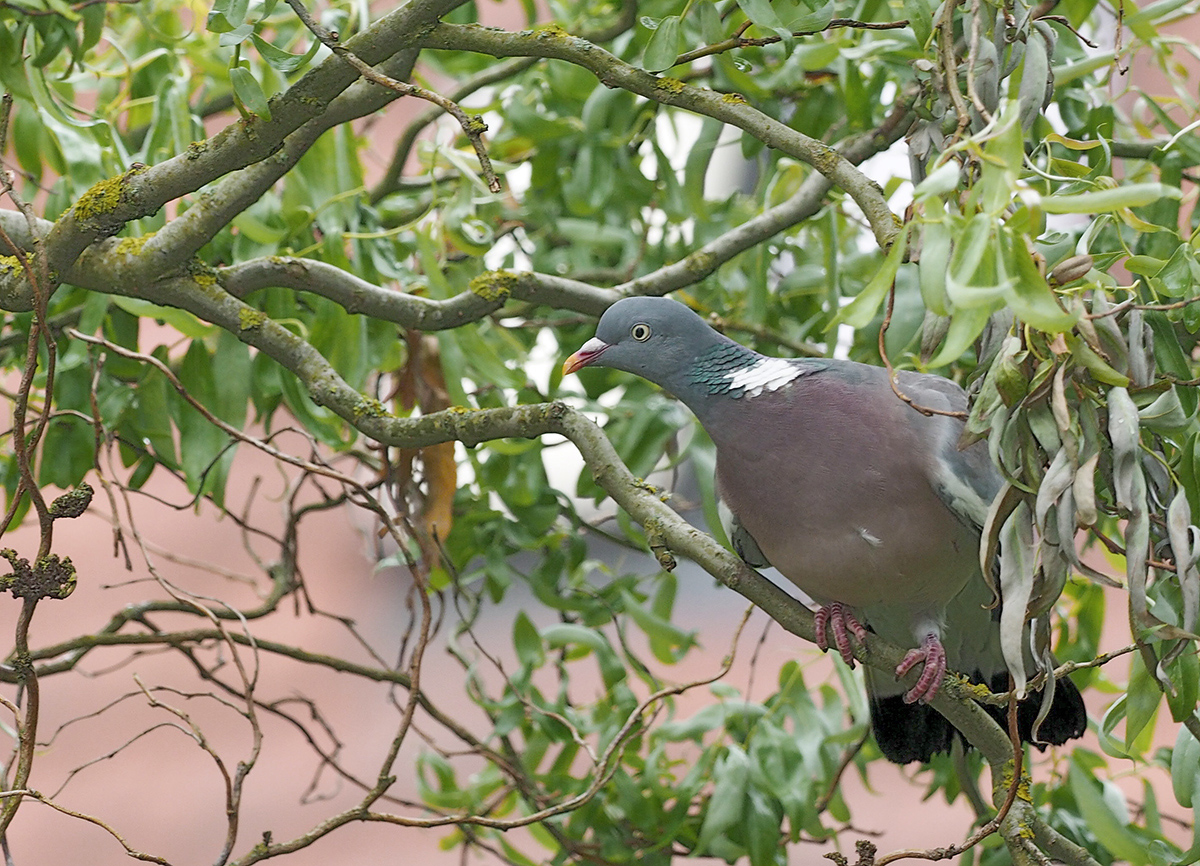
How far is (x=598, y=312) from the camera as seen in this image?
1479 mm

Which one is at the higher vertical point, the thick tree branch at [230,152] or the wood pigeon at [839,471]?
the thick tree branch at [230,152]

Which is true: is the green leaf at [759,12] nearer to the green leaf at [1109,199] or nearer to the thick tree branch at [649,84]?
the thick tree branch at [649,84]

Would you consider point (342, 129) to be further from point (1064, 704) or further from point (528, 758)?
point (1064, 704)

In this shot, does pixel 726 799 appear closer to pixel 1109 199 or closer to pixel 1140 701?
pixel 1140 701

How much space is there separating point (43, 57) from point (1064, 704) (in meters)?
1.46

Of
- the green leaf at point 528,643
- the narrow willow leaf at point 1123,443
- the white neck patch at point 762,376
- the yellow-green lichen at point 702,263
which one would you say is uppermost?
the yellow-green lichen at point 702,263

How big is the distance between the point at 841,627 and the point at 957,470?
238 mm

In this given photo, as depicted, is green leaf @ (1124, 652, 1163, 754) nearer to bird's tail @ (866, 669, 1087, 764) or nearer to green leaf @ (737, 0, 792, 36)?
bird's tail @ (866, 669, 1087, 764)

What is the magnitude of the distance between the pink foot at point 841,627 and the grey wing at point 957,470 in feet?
0.59

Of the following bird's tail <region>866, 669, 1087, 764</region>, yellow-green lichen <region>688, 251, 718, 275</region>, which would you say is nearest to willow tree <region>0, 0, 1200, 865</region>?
yellow-green lichen <region>688, 251, 718, 275</region>

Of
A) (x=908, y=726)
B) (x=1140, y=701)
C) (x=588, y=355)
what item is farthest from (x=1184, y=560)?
(x=908, y=726)

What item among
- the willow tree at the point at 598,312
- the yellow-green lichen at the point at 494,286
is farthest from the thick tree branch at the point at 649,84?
the yellow-green lichen at the point at 494,286

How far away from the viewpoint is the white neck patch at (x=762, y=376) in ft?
4.57

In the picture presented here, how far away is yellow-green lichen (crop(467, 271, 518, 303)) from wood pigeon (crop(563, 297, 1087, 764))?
14 centimetres
